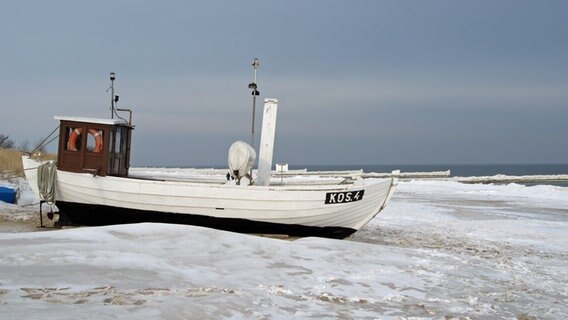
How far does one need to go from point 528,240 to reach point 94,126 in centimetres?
1140

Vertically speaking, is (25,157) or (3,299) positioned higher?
(25,157)

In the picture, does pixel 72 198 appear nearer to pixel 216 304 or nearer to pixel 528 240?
pixel 216 304

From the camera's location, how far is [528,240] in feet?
44.8

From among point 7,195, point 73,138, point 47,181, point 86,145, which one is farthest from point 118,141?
point 7,195

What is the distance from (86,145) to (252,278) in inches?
300

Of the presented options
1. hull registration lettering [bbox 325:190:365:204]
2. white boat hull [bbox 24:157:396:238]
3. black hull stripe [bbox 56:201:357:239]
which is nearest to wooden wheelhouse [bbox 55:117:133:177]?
white boat hull [bbox 24:157:396:238]

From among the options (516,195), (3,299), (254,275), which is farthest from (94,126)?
(516,195)

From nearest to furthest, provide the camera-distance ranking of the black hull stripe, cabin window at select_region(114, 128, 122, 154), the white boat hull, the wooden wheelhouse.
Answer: the white boat hull
the black hull stripe
the wooden wheelhouse
cabin window at select_region(114, 128, 122, 154)

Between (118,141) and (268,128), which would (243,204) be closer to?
(268,128)

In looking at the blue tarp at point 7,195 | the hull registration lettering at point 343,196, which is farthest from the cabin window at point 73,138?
the hull registration lettering at point 343,196

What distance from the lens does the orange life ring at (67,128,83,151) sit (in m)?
12.8

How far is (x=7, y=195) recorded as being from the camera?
53.6ft

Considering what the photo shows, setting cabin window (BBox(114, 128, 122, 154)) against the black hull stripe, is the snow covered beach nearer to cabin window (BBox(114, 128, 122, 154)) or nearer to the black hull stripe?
the black hull stripe

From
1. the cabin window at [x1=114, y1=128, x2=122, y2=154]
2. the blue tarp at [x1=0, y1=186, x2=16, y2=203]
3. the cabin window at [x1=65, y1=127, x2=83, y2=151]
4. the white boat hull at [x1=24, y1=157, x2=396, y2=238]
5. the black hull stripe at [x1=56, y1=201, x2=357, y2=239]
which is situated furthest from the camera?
the blue tarp at [x1=0, y1=186, x2=16, y2=203]
